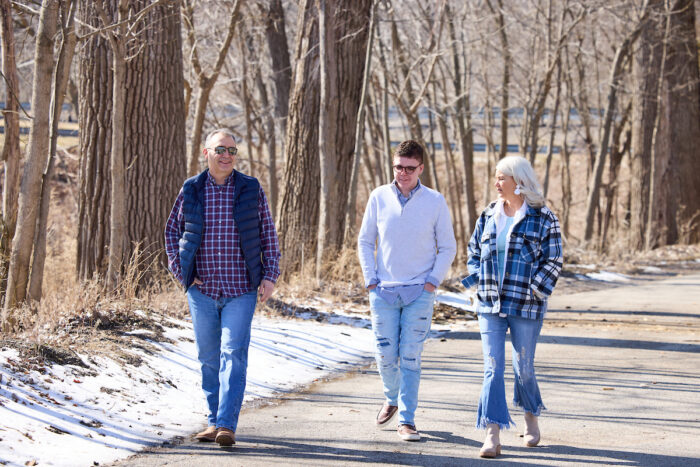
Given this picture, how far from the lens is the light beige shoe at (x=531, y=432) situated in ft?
18.2

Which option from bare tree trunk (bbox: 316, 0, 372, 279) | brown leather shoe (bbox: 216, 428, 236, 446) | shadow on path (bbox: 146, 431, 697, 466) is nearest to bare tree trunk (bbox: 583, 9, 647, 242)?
bare tree trunk (bbox: 316, 0, 372, 279)

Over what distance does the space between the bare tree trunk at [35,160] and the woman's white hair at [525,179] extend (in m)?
4.82

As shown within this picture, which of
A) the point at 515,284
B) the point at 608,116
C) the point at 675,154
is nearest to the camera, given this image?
the point at 515,284

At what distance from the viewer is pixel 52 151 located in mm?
8828

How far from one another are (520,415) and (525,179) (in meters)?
2.00

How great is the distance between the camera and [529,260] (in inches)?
213

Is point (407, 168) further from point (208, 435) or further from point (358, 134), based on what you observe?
point (358, 134)

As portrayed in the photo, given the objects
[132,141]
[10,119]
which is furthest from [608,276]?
[10,119]

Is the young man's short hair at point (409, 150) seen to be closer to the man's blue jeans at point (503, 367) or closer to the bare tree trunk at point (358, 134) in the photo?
the man's blue jeans at point (503, 367)

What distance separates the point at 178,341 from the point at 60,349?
5.10 ft

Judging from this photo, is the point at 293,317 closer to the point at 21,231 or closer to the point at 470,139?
the point at 21,231

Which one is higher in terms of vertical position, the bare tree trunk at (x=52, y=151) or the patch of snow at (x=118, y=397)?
the bare tree trunk at (x=52, y=151)

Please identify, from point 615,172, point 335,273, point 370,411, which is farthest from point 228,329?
point 615,172

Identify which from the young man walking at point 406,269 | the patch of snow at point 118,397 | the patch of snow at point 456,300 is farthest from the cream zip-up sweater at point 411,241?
the patch of snow at point 456,300
